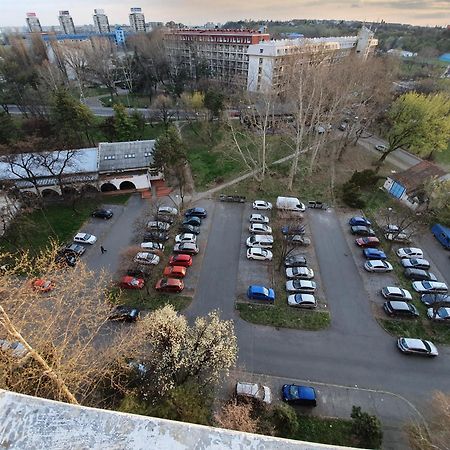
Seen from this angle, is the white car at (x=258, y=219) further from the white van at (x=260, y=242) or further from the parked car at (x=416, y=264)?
the parked car at (x=416, y=264)

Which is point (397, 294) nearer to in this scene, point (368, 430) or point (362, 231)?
point (362, 231)

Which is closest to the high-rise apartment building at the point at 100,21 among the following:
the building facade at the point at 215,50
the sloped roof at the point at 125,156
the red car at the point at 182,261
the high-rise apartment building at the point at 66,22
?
the high-rise apartment building at the point at 66,22

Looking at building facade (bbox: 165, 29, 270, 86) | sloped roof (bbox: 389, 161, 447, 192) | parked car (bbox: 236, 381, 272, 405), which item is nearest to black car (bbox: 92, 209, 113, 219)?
parked car (bbox: 236, 381, 272, 405)

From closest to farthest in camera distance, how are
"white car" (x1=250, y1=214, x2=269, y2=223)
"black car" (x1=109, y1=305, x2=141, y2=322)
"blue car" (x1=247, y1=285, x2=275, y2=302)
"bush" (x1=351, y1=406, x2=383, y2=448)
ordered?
"bush" (x1=351, y1=406, x2=383, y2=448), "black car" (x1=109, y1=305, x2=141, y2=322), "blue car" (x1=247, y1=285, x2=275, y2=302), "white car" (x1=250, y1=214, x2=269, y2=223)

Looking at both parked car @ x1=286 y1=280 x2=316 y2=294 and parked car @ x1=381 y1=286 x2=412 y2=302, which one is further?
parked car @ x1=286 y1=280 x2=316 y2=294

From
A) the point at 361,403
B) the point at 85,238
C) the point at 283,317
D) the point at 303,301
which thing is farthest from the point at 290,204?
the point at 85,238

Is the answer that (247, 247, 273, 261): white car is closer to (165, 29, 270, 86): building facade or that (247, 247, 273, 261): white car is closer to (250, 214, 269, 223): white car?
(250, 214, 269, 223): white car

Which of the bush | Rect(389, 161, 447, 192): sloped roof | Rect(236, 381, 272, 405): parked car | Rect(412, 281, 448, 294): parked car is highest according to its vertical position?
Rect(389, 161, 447, 192): sloped roof

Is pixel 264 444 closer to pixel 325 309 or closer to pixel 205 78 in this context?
pixel 325 309

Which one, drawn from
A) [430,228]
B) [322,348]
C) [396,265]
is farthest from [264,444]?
[430,228]
